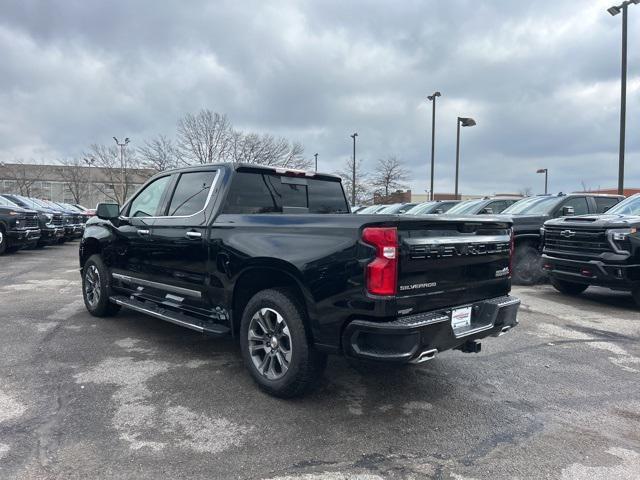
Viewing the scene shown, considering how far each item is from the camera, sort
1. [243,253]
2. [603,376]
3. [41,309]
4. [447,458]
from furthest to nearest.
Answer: [41,309] → [603,376] → [243,253] → [447,458]

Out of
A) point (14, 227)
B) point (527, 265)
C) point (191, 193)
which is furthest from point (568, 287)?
point (14, 227)

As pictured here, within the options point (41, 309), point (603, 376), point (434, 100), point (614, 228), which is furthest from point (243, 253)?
point (434, 100)

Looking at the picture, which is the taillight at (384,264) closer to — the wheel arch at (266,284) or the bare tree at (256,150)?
the wheel arch at (266,284)

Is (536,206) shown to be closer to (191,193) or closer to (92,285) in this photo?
(191,193)

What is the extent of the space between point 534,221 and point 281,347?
7488mm

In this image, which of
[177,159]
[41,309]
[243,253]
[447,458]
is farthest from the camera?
[177,159]

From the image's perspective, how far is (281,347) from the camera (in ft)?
12.0

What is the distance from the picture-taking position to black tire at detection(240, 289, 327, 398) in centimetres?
347

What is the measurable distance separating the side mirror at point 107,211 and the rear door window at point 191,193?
1.10 metres

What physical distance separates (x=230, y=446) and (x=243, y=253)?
1.47 metres

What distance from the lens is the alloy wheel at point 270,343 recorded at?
3.64 m

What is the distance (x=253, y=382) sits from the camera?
13.3 feet

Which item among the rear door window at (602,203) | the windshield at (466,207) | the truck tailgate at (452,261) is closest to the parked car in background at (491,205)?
the windshield at (466,207)

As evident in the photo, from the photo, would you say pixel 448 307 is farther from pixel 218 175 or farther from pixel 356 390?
pixel 218 175
